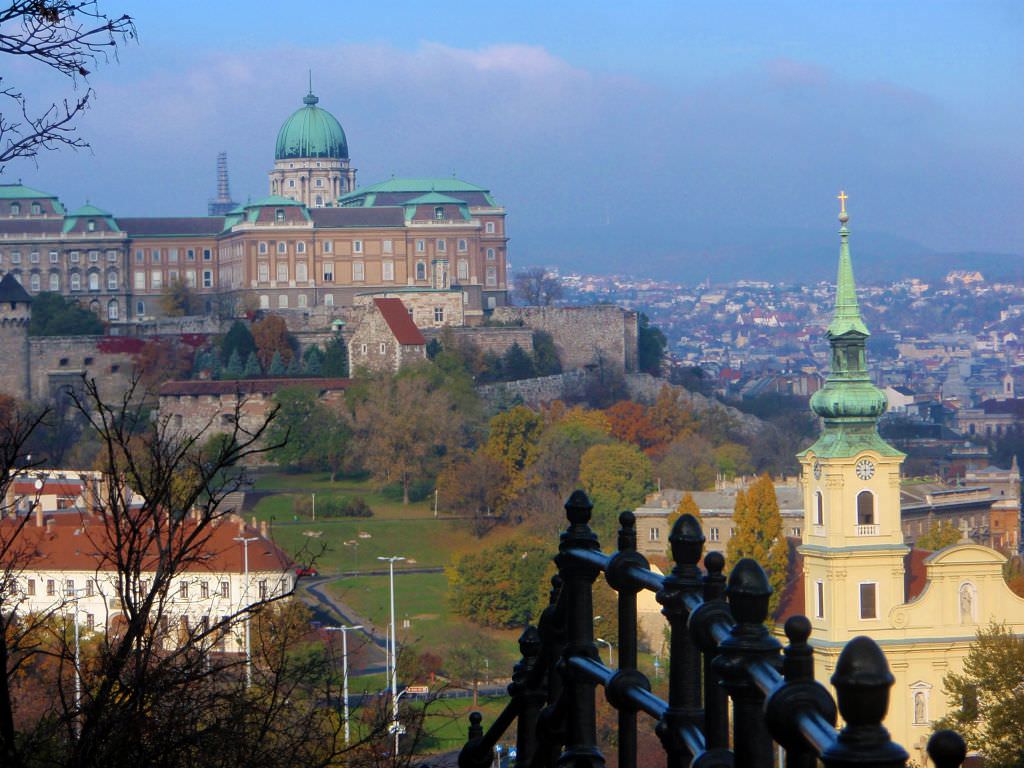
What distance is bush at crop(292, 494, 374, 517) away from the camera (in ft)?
209

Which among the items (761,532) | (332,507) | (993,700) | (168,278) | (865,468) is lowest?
(993,700)

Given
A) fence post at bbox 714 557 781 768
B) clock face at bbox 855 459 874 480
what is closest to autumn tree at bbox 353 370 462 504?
clock face at bbox 855 459 874 480

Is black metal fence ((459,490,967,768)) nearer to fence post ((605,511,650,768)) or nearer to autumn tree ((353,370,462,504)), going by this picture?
fence post ((605,511,650,768))

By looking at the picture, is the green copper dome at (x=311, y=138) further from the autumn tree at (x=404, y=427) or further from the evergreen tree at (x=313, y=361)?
the autumn tree at (x=404, y=427)

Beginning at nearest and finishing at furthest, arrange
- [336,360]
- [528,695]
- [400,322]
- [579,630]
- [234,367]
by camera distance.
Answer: [579,630], [528,695], [400,322], [234,367], [336,360]

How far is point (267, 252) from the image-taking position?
320 ft

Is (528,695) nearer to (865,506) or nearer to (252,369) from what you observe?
(865,506)

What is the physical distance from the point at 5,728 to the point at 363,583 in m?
47.5

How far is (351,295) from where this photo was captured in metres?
96.9

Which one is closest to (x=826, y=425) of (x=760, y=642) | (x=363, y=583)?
(x=363, y=583)

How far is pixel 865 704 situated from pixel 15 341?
85663 mm

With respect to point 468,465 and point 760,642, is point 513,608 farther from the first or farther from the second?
point 760,642

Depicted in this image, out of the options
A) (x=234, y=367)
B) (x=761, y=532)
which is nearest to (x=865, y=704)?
(x=761, y=532)

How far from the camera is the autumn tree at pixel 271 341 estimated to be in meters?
84.1
